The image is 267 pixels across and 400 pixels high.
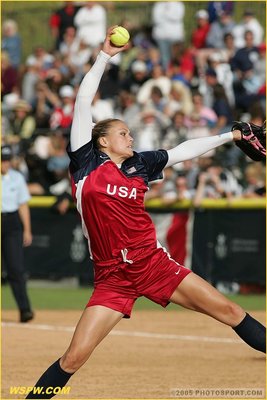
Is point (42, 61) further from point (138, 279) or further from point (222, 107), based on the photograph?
A: point (138, 279)

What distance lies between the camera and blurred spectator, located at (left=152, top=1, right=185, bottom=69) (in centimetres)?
2222

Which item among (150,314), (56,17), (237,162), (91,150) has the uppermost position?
(91,150)

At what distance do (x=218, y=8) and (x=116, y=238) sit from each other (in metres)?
15.3

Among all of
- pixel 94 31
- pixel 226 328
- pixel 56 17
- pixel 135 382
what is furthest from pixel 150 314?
pixel 56 17

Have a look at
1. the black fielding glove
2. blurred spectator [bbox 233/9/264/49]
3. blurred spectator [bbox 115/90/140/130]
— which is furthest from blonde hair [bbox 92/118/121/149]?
blurred spectator [bbox 233/9/264/49]

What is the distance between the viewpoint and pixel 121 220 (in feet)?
23.4

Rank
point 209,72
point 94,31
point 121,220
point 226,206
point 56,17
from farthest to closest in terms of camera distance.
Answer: point 56,17, point 94,31, point 209,72, point 226,206, point 121,220

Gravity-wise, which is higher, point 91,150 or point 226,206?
point 91,150

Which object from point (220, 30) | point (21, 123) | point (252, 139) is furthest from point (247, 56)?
point (252, 139)

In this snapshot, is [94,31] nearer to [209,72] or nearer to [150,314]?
[209,72]

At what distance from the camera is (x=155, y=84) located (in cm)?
2059

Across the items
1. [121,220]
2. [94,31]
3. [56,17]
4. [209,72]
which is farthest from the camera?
[56,17]

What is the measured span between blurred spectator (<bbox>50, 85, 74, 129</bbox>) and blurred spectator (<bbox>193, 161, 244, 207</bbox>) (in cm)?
417

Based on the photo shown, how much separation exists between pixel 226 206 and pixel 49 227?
3285 millimetres
